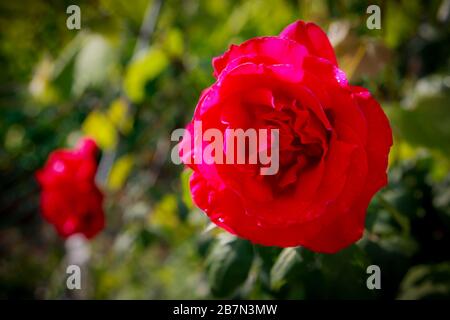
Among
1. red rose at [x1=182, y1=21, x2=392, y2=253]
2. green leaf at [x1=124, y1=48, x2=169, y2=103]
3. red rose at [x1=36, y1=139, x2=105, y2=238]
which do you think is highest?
green leaf at [x1=124, y1=48, x2=169, y2=103]

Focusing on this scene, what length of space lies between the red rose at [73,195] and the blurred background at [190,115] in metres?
0.15

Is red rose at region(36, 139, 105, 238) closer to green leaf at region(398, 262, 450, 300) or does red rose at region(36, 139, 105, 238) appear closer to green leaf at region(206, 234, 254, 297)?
green leaf at region(206, 234, 254, 297)

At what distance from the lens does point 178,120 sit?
1234 mm

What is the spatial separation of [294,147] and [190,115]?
761 millimetres

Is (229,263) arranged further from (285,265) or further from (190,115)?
(190,115)

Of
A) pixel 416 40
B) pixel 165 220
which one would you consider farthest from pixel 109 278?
pixel 416 40

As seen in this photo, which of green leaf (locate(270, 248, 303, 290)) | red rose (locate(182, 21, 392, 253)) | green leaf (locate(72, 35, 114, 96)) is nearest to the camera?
red rose (locate(182, 21, 392, 253))

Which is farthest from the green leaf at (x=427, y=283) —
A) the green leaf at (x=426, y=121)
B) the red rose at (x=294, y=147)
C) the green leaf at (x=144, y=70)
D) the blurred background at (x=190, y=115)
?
the green leaf at (x=144, y=70)

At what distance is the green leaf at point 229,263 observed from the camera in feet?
1.92

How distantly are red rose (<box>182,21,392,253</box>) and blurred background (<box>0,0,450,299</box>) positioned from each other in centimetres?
12

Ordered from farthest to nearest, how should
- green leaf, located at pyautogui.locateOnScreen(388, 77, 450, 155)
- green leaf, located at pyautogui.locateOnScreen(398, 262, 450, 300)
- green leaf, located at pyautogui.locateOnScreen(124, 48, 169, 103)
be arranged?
green leaf, located at pyautogui.locateOnScreen(124, 48, 169, 103) → green leaf, located at pyautogui.locateOnScreen(388, 77, 450, 155) → green leaf, located at pyautogui.locateOnScreen(398, 262, 450, 300)

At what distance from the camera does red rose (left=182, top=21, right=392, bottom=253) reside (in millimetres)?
425

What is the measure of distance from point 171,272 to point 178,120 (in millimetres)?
998

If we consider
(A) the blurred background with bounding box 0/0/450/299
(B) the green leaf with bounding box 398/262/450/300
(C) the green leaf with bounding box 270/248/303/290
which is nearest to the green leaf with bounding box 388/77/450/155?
(A) the blurred background with bounding box 0/0/450/299
